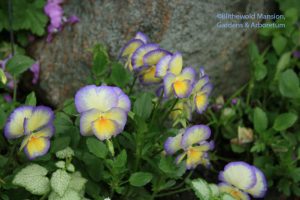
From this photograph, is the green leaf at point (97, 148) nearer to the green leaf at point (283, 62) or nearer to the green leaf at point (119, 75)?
the green leaf at point (119, 75)

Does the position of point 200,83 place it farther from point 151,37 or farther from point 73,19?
point 73,19

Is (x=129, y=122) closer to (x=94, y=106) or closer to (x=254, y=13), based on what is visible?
(x=94, y=106)

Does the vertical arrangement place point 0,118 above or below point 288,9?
below

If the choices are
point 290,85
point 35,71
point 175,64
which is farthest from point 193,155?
point 35,71

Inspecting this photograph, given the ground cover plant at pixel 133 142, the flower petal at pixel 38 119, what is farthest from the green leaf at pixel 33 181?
the flower petal at pixel 38 119

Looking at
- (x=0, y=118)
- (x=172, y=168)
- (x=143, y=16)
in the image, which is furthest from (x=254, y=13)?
(x=0, y=118)

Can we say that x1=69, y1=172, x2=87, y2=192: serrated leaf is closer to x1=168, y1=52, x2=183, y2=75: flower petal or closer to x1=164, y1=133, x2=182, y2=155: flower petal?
x1=164, y1=133, x2=182, y2=155: flower petal
